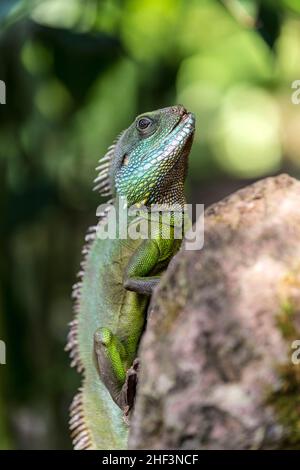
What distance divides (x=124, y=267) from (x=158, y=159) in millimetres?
350

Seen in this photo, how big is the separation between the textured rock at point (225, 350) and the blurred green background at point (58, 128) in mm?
2214

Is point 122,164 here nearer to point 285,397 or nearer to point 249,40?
point 285,397

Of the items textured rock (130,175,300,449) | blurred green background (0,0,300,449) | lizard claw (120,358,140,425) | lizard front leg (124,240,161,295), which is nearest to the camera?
textured rock (130,175,300,449)

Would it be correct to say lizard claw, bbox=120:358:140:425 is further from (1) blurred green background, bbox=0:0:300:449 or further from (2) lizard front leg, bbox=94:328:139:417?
(1) blurred green background, bbox=0:0:300:449

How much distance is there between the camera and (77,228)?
5.01m

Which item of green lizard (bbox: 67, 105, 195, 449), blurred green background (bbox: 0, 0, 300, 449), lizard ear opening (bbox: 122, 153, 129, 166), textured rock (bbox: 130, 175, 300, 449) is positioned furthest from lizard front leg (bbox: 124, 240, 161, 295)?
blurred green background (bbox: 0, 0, 300, 449)

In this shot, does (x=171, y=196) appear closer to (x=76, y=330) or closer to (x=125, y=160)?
(x=125, y=160)

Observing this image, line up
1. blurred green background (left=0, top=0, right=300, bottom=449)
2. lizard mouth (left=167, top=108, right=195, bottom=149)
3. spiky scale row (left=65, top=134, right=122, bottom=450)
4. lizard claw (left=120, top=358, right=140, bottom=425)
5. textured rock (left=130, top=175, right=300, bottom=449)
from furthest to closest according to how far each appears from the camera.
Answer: blurred green background (left=0, top=0, right=300, bottom=449) < spiky scale row (left=65, top=134, right=122, bottom=450) < lizard mouth (left=167, top=108, right=195, bottom=149) < lizard claw (left=120, top=358, right=140, bottom=425) < textured rock (left=130, top=175, right=300, bottom=449)

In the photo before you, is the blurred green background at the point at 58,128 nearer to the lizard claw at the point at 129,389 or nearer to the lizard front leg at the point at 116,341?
the lizard front leg at the point at 116,341

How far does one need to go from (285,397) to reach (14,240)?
3.23 m

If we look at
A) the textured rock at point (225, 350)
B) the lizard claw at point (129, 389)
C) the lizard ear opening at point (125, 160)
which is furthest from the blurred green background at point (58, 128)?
the textured rock at point (225, 350)

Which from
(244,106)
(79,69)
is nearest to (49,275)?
(79,69)

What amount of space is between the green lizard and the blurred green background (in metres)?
1.33

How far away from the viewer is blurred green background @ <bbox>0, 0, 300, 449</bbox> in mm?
4344
